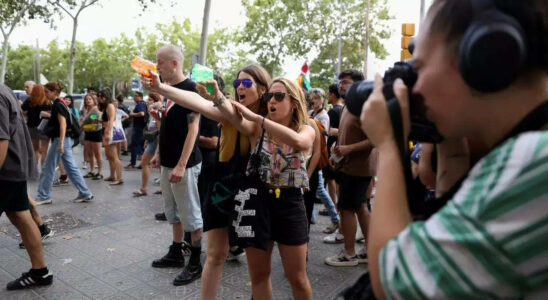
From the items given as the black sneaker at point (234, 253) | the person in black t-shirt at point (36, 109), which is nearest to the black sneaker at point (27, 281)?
the black sneaker at point (234, 253)

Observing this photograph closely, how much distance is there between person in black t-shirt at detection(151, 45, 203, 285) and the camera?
3.77 metres

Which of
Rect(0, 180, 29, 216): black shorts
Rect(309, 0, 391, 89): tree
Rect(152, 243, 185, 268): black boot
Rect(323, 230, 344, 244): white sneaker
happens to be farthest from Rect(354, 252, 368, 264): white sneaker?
Rect(309, 0, 391, 89): tree

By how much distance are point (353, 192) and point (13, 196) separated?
3.27 m

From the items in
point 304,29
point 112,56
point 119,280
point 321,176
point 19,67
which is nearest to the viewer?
point 119,280

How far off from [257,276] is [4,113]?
2.46 m

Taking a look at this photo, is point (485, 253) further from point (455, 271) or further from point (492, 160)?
point (492, 160)

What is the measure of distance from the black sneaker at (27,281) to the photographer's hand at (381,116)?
3722 millimetres

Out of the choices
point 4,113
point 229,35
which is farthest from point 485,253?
point 229,35

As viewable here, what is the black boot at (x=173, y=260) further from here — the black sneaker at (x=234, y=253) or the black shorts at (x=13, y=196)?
the black shorts at (x=13, y=196)

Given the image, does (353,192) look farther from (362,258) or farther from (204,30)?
(204,30)

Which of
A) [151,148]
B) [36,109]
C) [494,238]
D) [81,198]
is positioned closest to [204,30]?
[36,109]

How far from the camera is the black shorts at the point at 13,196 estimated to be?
3.35 meters

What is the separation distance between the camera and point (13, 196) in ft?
11.3

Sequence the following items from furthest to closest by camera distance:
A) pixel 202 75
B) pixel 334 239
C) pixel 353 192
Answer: pixel 334 239 < pixel 353 192 < pixel 202 75
